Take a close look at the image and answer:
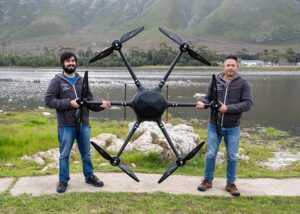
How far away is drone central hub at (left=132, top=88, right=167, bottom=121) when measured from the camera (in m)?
6.15

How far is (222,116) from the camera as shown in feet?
26.4

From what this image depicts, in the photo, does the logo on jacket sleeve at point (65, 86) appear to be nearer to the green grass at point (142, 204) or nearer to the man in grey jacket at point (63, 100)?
Answer: the man in grey jacket at point (63, 100)

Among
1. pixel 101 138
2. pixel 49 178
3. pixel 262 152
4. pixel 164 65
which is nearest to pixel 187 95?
pixel 262 152

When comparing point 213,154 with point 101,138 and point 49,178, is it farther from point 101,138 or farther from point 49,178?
point 101,138

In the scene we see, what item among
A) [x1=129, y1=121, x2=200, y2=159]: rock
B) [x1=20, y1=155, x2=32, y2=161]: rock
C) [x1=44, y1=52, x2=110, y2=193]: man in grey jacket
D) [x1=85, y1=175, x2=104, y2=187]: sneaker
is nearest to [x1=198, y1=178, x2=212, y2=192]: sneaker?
[x1=85, y1=175, x2=104, y2=187]: sneaker

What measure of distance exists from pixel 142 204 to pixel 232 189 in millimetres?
1895

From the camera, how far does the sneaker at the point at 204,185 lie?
823cm

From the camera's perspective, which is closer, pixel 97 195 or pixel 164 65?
pixel 97 195

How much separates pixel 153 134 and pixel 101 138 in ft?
7.56

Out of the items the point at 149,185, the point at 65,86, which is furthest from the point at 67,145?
the point at 149,185

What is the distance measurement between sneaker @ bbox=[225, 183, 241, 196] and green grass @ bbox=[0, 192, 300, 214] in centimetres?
14

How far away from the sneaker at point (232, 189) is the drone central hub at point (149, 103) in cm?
276

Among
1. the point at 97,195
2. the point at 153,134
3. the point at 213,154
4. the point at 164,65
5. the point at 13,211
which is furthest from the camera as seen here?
the point at 164,65

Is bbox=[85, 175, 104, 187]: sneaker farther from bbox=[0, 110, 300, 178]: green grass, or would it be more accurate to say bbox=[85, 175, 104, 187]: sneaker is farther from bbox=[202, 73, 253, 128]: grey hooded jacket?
bbox=[202, 73, 253, 128]: grey hooded jacket
